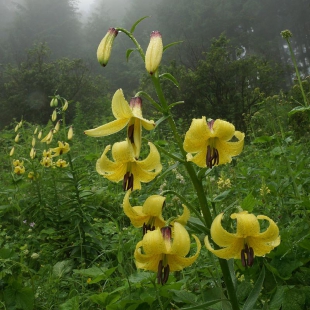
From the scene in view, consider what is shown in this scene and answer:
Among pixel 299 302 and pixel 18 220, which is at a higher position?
pixel 299 302

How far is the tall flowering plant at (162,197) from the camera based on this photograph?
2.38ft

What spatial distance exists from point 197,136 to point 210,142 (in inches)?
1.9

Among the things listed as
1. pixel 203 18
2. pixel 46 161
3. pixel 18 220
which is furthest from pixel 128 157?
pixel 203 18

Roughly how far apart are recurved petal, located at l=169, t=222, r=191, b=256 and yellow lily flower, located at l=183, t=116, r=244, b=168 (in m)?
0.14

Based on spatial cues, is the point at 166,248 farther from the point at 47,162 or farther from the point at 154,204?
the point at 47,162

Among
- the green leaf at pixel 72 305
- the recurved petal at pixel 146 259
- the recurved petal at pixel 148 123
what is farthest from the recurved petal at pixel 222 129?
the green leaf at pixel 72 305

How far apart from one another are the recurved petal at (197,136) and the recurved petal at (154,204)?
113mm

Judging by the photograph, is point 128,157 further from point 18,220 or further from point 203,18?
point 203,18

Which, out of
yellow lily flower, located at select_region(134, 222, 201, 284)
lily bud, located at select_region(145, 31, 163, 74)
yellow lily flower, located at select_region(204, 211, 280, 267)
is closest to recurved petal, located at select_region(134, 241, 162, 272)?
yellow lily flower, located at select_region(134, 222, 201, 284)

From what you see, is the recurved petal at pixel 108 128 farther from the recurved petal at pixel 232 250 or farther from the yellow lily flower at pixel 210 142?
the recurved petal at pixel 232 250

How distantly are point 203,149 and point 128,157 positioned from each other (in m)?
0.15

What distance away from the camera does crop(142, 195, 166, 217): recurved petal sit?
2.55 feet

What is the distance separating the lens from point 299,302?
914mm

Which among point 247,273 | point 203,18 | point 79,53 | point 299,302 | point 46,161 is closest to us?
point 299,302
